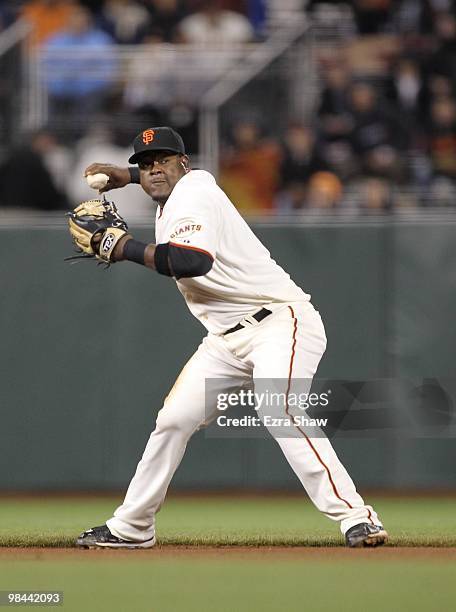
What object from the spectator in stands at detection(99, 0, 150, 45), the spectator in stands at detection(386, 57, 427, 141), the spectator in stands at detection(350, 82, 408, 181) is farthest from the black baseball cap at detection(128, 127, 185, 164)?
the spectator in stands at detection(99, 0, 150, 45)

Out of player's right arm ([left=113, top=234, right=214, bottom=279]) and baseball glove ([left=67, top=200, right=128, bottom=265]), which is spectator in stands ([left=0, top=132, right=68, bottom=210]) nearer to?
baseball glove ([left=67, top=200, right=128, bottom=265])

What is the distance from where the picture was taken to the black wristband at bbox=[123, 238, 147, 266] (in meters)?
4.90

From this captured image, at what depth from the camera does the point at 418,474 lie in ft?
24.4

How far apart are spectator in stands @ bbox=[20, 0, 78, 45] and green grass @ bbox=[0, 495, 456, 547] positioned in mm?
3734

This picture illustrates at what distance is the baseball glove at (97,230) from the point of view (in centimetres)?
498

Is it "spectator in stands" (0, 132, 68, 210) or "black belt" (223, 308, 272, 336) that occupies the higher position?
"spectator in stands" (0, 132, 68, 210)

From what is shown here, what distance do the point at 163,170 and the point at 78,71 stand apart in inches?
153

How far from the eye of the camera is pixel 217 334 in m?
5.43

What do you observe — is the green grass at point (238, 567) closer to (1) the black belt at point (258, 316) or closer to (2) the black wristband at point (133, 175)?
(1) the black belt at point (258, 316)

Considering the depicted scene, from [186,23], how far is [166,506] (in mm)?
3935

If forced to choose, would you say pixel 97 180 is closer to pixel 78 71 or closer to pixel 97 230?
pixel 97 230

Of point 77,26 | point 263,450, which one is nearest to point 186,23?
point 77,26

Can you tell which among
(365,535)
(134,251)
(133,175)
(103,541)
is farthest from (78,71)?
(365,535)

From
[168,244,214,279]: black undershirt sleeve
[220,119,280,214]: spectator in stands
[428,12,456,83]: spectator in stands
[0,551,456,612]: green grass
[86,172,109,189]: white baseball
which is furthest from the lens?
[428,12,456,83]: spectator in stands
